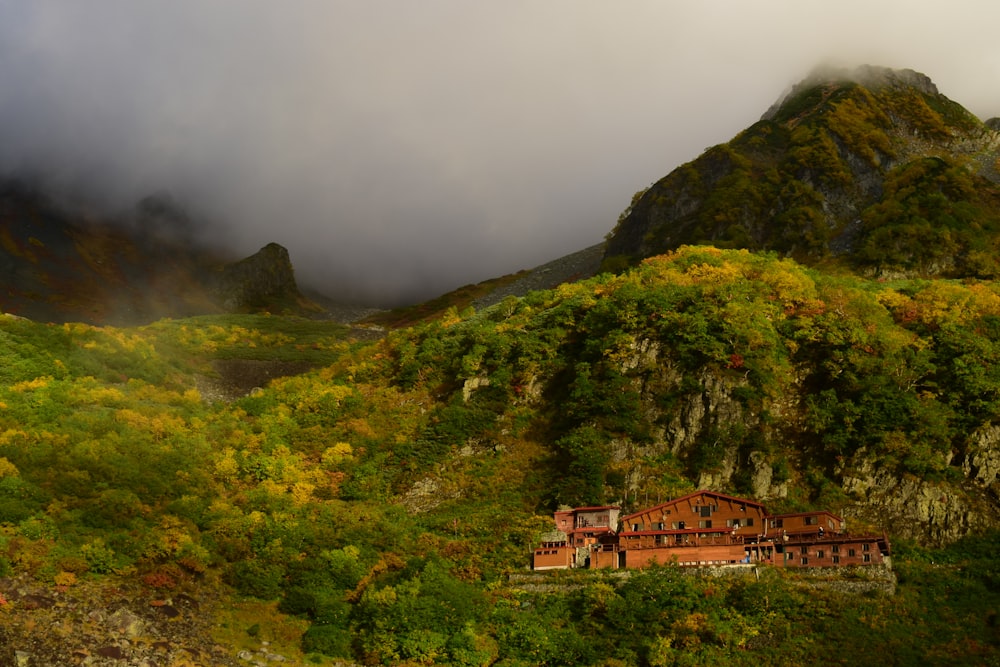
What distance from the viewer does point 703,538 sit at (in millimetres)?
49531

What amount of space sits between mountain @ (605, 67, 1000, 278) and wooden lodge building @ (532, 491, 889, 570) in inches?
2023

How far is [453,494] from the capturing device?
60562mm

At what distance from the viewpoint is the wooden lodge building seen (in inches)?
1887

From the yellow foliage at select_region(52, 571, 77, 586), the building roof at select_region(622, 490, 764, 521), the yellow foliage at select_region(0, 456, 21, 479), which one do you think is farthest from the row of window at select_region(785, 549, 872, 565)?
the yellow foliage at select_region(0, 456, 21, 479)

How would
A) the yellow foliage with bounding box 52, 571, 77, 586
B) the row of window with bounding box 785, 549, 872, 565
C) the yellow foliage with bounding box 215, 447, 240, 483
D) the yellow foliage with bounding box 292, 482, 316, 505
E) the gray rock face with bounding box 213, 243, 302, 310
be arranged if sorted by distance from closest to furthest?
the yellow foliage with bounding box 52, 571, 77, 586 → the row of window with bounding box 785, 549, 872, 565 → the yellow foliage with bounding box 292, 482, 316, 505 → the yellow foliage with bounding box 215, 447, 240, 483 → the gray rock face with bounding box 213, 243, 302, 310

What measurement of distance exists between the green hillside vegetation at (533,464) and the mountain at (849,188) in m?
16.1

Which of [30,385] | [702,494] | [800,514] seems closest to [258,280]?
[30,385]

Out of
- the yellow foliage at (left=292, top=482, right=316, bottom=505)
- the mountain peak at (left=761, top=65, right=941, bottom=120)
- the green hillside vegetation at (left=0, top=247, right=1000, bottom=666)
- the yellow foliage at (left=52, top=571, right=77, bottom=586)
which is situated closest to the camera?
the green hillside vegetation at (left=0, top=247, right=1000, bottom=666)

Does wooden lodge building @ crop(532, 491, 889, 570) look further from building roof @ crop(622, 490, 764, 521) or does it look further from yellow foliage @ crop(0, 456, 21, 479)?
yellow foliage @ crop(0, 456, 21, 479)

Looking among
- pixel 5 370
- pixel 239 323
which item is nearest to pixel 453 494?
pixel 5 370

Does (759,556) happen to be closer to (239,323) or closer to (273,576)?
(273,576)

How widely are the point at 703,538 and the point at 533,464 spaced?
1551 centimetres

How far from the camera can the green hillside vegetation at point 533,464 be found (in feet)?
147

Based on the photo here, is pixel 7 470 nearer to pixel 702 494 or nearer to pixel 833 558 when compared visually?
pixel 702 494
